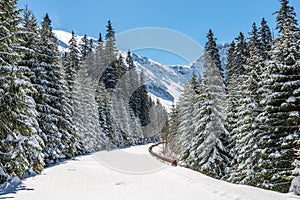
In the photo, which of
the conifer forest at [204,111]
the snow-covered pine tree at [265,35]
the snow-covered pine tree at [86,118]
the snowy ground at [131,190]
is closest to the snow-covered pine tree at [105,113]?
the snow-covered pine tree at [86,118]

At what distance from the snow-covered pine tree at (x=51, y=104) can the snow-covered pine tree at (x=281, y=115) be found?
51.2 ft

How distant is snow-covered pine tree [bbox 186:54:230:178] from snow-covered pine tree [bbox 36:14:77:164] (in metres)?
Answer: 12.3

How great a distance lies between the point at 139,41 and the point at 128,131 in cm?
2926

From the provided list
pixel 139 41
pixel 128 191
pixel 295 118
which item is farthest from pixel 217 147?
pixel 139 41

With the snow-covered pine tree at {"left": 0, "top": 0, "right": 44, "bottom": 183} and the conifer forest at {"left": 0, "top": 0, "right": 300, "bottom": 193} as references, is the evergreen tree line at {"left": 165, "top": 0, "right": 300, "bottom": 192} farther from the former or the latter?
the snow-covered pine tree at {"left": 0, "top": 0, "right": 44, "bottom": 183}

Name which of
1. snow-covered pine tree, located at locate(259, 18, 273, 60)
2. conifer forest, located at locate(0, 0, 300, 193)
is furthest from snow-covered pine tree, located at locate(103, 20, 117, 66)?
snow-covered pine tree, located at locate(259, 18, 273, 60)

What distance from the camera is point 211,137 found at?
23.7 meters

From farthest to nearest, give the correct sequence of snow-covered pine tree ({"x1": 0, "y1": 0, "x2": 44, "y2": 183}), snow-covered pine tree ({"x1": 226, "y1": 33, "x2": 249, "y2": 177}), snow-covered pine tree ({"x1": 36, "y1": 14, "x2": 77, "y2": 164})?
snow-covered pine tree ({"x1": 226, "y1": 33, "x2": 249, "y2": 177}) → snow-covered pine tree ({"x1": 36, "y1": 14, "x2": 77, "y2": 164}) → snow-covered pine tree ({"x1": 0, "y1": 0, "x2": 44, "y2": 183})

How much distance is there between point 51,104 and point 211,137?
14767 millimetres

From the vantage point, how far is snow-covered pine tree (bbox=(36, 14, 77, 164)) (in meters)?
20.5

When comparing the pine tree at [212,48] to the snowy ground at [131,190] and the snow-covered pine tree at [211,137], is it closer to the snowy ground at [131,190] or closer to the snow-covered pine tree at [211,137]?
the snow-covered pine tree at [211,137]

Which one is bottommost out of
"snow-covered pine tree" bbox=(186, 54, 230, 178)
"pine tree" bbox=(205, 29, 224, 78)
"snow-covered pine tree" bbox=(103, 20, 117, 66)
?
"snow-covered pine tree" bbox=(186, 54, 230, 178)

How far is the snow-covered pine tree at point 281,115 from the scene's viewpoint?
14.9 meters

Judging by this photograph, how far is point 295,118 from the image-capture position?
574 inches
